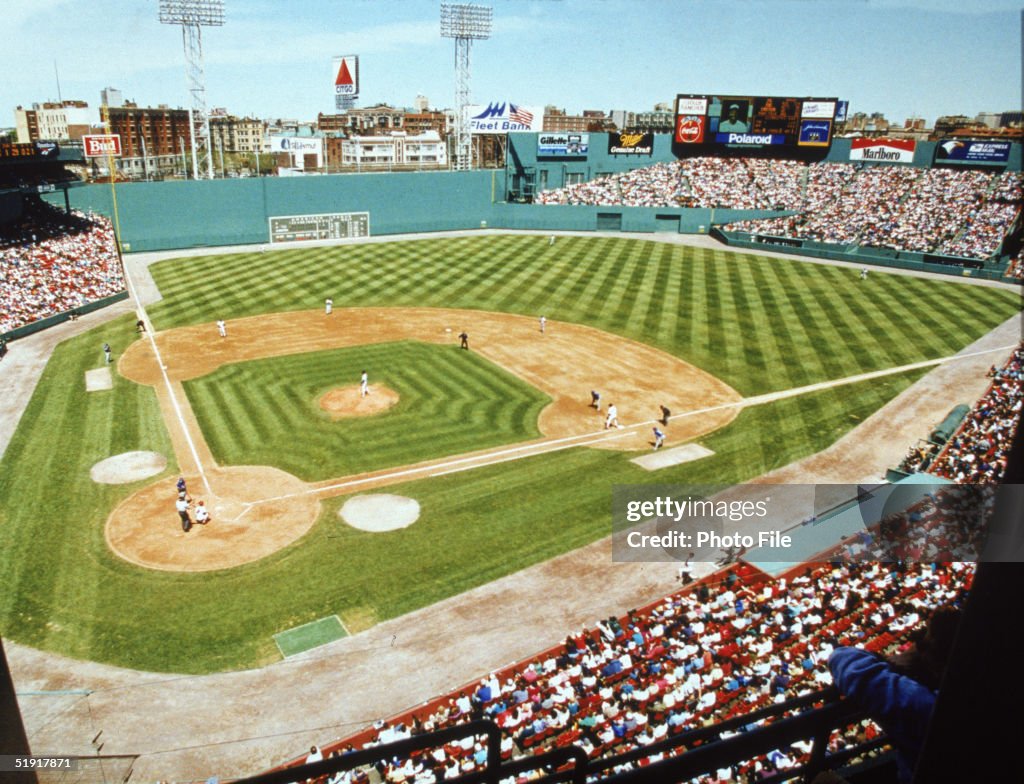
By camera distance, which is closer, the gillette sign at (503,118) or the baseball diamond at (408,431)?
the baseball diamond at (408,431)

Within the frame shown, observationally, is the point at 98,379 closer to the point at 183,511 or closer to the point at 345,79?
the point at 183,511

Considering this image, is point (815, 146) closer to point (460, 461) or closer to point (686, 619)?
point (460, 461)

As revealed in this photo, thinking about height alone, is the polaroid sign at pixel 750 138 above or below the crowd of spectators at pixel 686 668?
above

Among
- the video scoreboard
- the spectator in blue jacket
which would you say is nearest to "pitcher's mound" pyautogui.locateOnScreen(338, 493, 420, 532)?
the spectator in blue jacket

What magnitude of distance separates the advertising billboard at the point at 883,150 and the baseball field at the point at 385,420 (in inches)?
Result: 875

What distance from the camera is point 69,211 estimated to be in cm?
5528

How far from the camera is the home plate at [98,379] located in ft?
109

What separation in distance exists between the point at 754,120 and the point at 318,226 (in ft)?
148

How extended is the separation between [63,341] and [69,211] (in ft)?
70.6

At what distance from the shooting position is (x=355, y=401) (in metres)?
32.1

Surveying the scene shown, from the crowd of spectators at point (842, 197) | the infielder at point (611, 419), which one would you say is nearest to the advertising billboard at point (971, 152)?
the crowd of spectators at point (842, 197)

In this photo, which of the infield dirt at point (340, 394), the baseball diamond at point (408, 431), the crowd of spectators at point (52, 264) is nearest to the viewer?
the baseball diamond at point (408, 431)

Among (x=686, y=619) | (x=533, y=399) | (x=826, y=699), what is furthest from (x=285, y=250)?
(x=826, y=699)

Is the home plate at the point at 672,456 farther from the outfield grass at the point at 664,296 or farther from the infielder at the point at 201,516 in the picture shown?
the infielder at the point at 201,516
